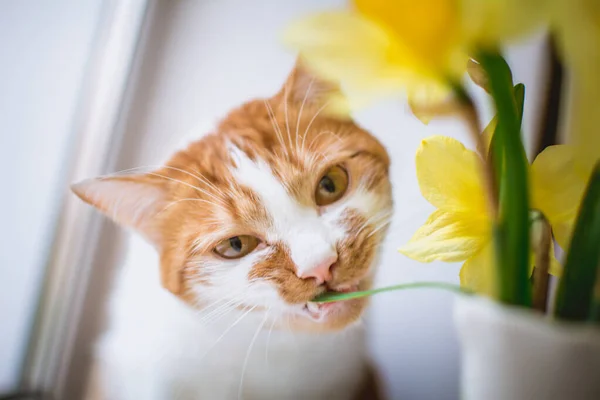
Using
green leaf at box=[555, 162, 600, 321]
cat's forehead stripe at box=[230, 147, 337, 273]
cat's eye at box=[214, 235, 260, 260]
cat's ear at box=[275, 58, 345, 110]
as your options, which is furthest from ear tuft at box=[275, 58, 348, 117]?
green leaf at box=[555, 162, 600, 321]

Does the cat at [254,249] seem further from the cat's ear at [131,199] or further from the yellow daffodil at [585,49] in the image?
the yellow daffodil at [585,49]

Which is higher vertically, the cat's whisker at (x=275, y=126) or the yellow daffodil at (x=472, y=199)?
the cat's whisker at (x=275, y=126)

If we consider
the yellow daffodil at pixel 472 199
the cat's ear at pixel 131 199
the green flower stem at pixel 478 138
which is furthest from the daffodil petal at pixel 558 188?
the cat's ear at pixel 131 199

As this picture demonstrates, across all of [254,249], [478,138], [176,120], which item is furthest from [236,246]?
[478,138]

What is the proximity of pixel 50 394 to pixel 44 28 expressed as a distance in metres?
0.64

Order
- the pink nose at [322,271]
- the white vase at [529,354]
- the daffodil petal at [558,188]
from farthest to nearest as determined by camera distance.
→ 1. the pink nose at [322,271]
2. the daffodil petal at [558,188]
3. the white vase at [529,354]

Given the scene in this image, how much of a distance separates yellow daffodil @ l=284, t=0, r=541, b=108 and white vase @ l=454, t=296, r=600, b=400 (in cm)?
21

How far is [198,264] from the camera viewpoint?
665mm

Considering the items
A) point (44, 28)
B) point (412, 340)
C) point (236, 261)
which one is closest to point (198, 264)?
point (236, 261)

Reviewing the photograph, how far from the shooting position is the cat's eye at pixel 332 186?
25.7 inches

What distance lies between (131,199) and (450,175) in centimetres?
46

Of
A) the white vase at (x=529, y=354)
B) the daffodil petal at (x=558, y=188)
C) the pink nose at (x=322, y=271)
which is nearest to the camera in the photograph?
the white vase at (x=529, y=354)

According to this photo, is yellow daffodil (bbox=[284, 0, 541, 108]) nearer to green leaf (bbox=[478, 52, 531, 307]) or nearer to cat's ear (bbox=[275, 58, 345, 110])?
green leaf (bbox=[478, 52, 531, 307])

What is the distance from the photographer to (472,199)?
0.49m
